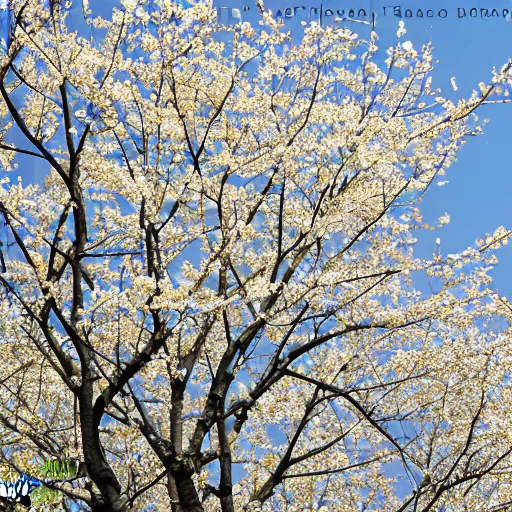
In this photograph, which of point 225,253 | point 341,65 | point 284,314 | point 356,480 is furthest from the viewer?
point 356,480

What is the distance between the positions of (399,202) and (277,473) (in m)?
2.91

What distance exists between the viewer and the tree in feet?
19.6

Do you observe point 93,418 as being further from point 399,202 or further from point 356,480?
point 356,480

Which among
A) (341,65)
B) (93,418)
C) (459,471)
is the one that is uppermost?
(341,65)

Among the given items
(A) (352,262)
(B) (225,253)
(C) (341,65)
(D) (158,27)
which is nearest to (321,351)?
(A) (352,262)

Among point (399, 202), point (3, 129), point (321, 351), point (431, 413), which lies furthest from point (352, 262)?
point (3, 129)

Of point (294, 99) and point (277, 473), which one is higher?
point (294, 99)

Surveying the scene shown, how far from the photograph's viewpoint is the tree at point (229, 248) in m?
5.97

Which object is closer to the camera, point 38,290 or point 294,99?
point 38,290

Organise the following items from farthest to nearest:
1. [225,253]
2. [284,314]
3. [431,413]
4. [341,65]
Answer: [431,413] < [341,65] < [284,314] < [225,253]

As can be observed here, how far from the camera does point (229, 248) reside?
598cm

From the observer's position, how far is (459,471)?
7.04 meters

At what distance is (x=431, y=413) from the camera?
7.75 meters

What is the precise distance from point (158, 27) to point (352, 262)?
2895 millimetres
